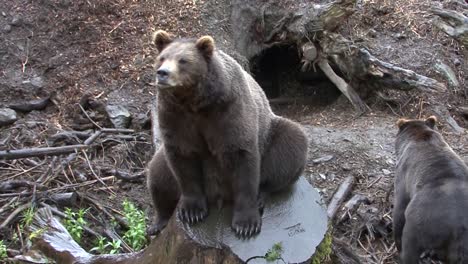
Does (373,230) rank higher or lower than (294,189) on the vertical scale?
lower

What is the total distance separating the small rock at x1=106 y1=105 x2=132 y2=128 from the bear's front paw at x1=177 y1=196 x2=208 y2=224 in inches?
136

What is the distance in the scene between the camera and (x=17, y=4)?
923 centimetres

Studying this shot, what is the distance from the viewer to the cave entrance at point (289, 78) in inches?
424

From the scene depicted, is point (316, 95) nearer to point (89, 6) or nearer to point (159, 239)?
point (89, 6)

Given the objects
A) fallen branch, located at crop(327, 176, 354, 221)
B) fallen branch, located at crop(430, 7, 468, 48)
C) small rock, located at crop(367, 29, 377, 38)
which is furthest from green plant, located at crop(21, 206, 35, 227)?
fallen branch, located at crop(430, 7, 468, 48)

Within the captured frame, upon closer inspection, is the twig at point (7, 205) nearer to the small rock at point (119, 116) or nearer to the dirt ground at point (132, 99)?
the dirt ground at point (132, 99)

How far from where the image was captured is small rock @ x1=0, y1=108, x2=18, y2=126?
7992mm

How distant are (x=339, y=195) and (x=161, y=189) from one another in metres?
2.67

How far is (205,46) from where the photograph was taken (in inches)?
183

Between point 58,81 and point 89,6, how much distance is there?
132 cm

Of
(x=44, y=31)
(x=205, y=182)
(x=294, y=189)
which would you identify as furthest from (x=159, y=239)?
(x=44, y=31)

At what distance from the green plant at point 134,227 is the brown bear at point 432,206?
2.36 m

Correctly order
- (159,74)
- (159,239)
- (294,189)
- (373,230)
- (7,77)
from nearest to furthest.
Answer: (159,74), (159,239), (294,189), (373,230), (7,77)

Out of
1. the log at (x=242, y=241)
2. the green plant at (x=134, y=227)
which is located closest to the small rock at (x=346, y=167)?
the green plant at (x=134, y=227)
